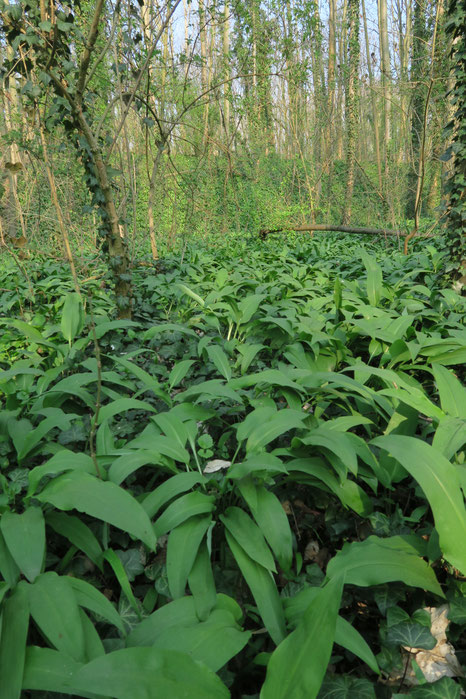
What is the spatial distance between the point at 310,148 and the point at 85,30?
9.72 metres

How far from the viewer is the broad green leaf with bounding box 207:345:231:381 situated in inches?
76.5

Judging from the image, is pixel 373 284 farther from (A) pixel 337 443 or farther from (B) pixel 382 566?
(B) pixel 382 566

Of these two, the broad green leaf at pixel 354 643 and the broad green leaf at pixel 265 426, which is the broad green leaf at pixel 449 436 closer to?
the broad green leaf at pixel 265 426

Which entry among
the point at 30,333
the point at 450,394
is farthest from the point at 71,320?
the point at 450,394

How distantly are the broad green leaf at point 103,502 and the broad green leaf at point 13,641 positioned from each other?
0.67ft

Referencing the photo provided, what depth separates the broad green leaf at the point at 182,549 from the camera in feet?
3.29

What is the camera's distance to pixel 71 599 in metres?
0.91

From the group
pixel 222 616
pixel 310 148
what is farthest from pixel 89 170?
pixel 310 148

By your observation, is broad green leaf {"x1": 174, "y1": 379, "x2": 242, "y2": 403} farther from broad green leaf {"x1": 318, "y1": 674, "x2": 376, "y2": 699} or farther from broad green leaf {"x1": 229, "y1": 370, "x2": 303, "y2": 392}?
broad green leaf {"x1": 318, "y1": 674, "x2": 376, "y2": 699}

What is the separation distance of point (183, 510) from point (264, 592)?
0.30 m

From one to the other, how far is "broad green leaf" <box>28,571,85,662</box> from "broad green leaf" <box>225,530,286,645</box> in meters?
0.39

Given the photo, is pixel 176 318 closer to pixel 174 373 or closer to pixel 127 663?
pixel 174 373

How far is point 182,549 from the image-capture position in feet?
3.51

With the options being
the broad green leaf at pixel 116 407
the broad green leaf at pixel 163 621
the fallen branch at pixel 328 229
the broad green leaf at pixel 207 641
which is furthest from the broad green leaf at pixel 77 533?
the fallen branch at pixel 328 229
